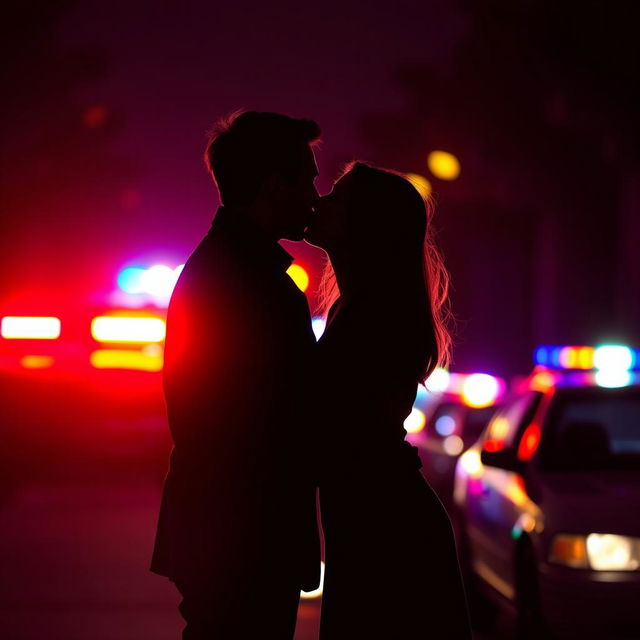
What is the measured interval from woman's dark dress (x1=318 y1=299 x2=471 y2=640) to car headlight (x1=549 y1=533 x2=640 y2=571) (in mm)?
3311

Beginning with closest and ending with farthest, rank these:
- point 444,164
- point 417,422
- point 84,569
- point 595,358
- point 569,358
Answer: point 595,358 → point 569,358 → point 84,569 → point 417,422 → point 444,164

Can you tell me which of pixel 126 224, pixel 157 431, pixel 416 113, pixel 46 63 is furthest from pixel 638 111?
pixel 126 224

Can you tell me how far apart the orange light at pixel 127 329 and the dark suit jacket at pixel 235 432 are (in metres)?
14.4

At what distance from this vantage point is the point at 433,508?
4363mm

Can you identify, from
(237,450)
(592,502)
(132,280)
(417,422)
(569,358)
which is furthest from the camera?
(132,280)

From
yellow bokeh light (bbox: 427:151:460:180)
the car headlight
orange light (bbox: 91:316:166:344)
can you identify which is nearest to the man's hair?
the car headlight

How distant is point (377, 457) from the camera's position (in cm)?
429

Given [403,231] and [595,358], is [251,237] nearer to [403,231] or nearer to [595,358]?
[403,231]

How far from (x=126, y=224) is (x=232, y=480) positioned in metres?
50.3

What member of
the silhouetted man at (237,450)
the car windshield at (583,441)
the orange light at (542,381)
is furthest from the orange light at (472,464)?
the silhouetted man at (237,450)

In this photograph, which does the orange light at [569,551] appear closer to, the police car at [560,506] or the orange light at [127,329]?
the police car at [560,506]

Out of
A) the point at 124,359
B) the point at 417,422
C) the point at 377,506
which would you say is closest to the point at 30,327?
the point at 124,359

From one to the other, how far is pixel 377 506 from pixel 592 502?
150 inches

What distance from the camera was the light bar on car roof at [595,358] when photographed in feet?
31.9
